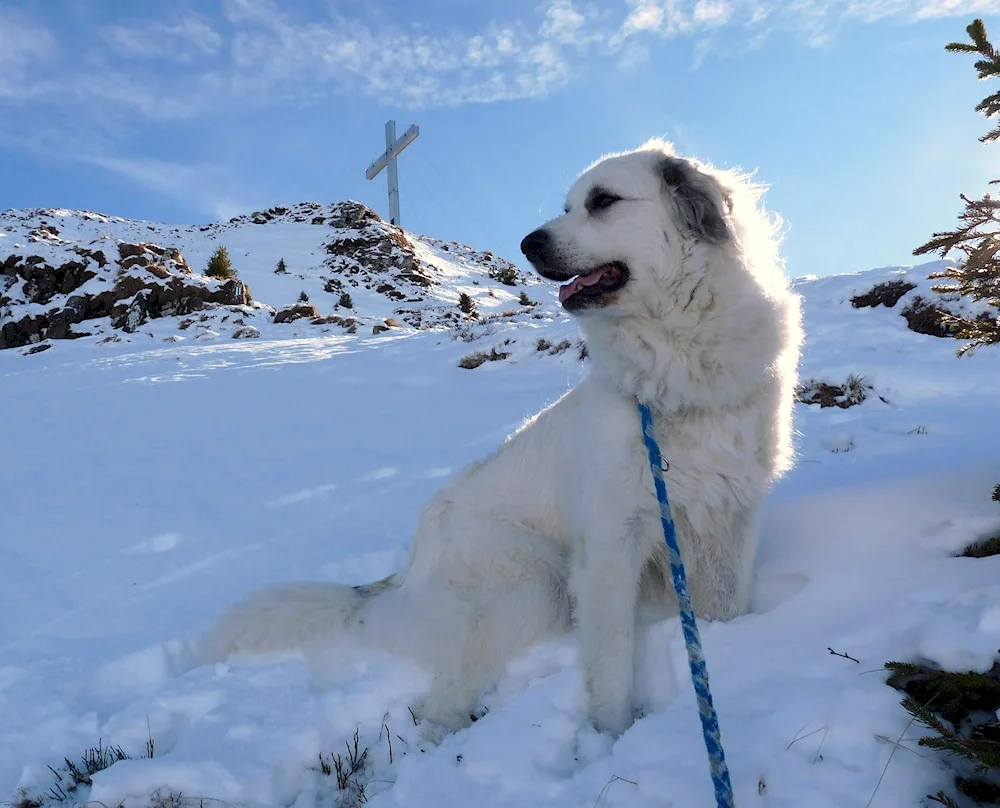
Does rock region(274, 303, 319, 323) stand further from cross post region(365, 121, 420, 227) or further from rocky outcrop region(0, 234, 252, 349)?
cross post region(365, 121, 420, 227)

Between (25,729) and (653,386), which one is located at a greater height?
(653,386)

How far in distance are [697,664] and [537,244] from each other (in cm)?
175

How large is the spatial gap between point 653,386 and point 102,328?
20.9 meters

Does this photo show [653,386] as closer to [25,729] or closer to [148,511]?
[25,729]

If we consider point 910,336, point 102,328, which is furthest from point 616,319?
point 102,328

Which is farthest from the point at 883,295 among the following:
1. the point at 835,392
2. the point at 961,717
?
the point at 961,717

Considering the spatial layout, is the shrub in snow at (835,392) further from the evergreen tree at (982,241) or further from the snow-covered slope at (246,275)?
the snow-covered slope at (246,275)

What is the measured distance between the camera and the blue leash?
1459 mm

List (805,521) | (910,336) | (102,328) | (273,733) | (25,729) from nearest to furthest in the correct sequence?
(273,733) → (25,729) → (805,521) → (910,336) → (102,328)

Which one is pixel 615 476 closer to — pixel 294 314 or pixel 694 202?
pixel 694 202

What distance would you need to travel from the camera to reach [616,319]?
2.62m

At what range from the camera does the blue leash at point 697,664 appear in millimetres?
1459

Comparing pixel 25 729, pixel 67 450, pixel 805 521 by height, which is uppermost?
pixel 67 450

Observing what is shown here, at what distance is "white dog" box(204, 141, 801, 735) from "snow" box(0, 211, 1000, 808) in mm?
155
